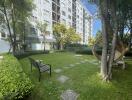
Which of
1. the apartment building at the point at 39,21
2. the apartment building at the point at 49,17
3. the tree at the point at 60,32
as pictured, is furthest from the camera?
the tree at the point at 60,32

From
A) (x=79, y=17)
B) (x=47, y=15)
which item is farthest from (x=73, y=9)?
(x=47, y=15)

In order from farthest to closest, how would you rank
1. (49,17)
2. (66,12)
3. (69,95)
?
(66,12), (49,17), (69,95)

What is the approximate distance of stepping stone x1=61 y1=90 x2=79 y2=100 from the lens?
8.36m

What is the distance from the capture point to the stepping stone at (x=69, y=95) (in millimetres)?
8359

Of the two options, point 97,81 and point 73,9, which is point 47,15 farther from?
point 97,81

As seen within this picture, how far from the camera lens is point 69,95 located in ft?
28.3

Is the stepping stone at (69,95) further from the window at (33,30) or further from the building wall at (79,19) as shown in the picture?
the building wall at (79,19)

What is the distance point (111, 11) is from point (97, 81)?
394cm

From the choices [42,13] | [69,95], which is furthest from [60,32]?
[69,95]

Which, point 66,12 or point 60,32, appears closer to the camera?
point 60,32

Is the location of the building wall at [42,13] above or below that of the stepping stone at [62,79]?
above

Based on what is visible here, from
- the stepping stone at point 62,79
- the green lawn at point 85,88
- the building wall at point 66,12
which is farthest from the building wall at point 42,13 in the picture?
the green lawn at point 85,88

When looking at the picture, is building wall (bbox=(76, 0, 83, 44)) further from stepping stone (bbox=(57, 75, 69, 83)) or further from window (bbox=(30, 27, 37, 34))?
stepping stone (bbox=(57, 75, 69, 83))

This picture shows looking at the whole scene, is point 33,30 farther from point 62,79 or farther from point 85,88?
point 85,88
